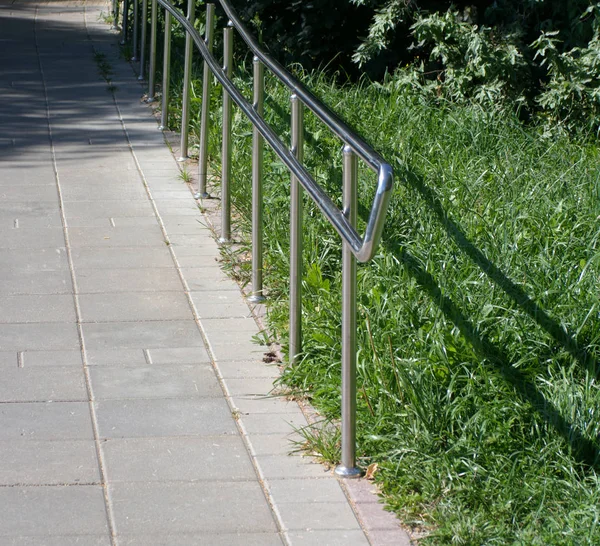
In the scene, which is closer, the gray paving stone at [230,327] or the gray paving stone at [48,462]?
the gray paving stone at [48,462]

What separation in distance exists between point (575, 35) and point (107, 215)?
12.0ft

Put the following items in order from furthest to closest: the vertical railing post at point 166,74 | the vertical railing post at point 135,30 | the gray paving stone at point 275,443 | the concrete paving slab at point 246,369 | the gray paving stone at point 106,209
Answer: the vertical railing post at point 135,30
the vertical railing post at point 166,74
the gray paving stone at point 106,209
the concrete paving slab at point 246,369
the gray paving stone at point 275,443

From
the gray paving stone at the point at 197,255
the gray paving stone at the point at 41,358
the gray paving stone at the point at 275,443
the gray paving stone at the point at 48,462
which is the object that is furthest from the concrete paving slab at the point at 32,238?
the gray paving stone at the point at 275,443

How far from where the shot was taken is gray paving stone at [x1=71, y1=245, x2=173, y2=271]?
5242 mm

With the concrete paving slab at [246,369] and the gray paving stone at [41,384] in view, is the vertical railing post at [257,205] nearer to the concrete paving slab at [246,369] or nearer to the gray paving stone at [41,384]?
the concrete paving slab at [246,369]

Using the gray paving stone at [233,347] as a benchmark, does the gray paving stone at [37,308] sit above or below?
above

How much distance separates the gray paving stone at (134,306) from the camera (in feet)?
15.2

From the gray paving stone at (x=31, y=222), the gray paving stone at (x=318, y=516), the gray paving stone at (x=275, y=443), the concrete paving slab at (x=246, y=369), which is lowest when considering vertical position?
the gray paving stone at (x=318, y=516)

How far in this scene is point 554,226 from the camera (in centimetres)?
491

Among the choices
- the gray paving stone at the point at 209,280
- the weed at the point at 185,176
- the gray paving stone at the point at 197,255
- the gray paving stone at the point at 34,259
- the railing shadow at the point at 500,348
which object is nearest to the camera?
the railing shadow at the point at 500,348

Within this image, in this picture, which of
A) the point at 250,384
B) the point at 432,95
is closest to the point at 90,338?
the point at 250,384

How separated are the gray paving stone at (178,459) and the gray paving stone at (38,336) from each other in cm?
93

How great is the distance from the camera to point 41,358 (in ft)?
13.7

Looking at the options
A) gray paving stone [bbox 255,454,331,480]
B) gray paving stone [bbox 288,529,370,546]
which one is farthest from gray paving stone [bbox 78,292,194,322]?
gray paving stone [bbox 288,529,370,546]
